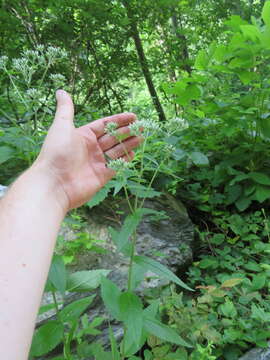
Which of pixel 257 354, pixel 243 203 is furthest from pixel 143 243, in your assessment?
pixel 257 354

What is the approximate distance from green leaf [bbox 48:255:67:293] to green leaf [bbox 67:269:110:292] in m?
0.08

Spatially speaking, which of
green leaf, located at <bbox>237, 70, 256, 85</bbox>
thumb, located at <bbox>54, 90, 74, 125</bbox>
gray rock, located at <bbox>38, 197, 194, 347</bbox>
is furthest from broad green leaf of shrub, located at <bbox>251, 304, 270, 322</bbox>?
green leaf, located at <bbox>237, 70, 256, 85</bbox>

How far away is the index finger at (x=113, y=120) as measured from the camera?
1.48 meters

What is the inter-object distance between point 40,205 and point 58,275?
320mm

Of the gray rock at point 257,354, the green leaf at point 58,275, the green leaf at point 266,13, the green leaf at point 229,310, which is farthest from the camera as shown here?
the green leaf at point 266,13

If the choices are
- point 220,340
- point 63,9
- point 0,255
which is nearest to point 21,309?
point 0,255

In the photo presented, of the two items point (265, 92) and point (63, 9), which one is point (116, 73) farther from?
point (265, 92)

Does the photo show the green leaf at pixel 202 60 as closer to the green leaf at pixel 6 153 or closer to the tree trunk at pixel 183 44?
the green leaf at pixel 6 153

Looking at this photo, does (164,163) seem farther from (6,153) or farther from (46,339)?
(46,339)

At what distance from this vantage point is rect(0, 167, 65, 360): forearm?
0.81 metres

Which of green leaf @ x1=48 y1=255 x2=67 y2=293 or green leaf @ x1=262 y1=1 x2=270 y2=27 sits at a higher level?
green leaf @ x1=262 y1=1 x2=270 y2=27

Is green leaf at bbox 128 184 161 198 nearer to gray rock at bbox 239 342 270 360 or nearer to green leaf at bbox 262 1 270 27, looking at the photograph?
gray rock at bbox 239 342 270 360

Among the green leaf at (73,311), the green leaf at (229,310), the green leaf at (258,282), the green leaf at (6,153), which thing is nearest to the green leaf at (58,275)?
the green leaf at (73,311)

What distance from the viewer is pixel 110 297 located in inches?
47.3
